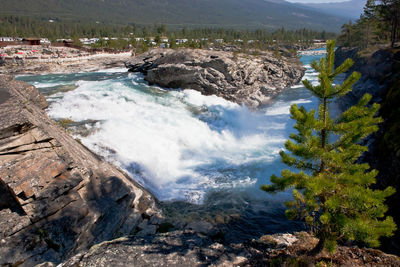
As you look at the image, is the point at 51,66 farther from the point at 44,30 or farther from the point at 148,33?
the point at 148,33

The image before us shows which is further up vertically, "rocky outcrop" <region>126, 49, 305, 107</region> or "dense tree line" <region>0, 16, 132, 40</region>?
"dense tree line" <region>0, 16, 132, 40</region>

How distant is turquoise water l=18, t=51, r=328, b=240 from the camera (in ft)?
37.8

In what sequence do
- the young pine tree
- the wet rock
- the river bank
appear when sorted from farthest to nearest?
1. the river bank
2. the wet rock
3. the young pine tree

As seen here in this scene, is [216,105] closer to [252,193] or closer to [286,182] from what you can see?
[252,193]

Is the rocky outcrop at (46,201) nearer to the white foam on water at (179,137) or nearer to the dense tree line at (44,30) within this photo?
the white foam on water at (179,137)

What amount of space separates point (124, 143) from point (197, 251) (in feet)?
29.3

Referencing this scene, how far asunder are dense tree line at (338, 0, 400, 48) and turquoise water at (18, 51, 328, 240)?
22516 millimetres

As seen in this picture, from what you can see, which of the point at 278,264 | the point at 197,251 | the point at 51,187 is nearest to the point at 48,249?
the point at 51,187

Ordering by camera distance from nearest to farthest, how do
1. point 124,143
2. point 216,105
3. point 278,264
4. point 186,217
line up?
1. point 278,264
2. point 186,217
3. point 124,143
4. point 216,105

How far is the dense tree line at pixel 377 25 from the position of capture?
32.3 meters

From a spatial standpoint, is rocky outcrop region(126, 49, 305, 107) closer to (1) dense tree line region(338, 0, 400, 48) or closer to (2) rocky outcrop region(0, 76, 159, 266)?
(1) dense tree line region(338, 0, 400, 48)

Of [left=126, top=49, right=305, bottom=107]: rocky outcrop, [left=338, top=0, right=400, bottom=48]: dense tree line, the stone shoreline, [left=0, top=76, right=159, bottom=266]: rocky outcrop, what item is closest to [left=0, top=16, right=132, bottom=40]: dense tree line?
the stone shoreline

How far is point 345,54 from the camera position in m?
61.3

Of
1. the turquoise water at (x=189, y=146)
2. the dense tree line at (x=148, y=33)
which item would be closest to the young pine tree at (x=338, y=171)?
the turquoise water at (x=189, y=146)
